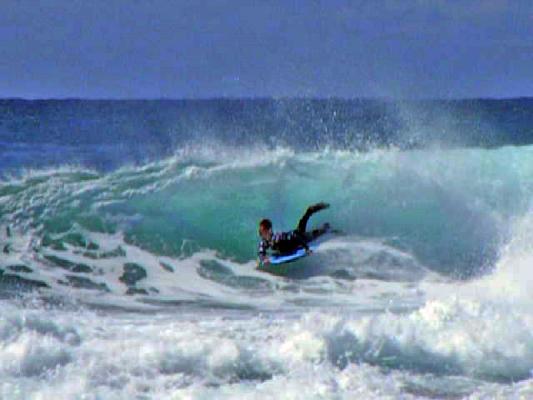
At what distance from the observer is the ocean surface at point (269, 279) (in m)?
10.3

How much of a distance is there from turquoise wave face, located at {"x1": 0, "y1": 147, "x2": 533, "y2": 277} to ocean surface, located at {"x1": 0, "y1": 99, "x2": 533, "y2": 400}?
43mm

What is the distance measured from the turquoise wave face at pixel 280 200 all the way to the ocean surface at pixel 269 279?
0.14 ft

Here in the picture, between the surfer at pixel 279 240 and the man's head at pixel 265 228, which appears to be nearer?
the man's head at pixel 265 228

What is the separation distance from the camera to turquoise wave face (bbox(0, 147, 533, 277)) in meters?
18.9

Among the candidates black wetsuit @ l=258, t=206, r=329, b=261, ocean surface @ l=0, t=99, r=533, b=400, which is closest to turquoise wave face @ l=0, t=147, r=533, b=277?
ocean surface @ l=0, t=99, r=533, b=400

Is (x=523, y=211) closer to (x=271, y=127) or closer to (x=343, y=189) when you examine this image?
(x=343, y=189)

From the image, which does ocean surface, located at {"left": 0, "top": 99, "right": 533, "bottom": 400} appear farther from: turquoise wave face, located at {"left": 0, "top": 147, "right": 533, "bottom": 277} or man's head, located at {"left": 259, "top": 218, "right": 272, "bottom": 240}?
man's head, located at {"left": 259, "top": 218, "right": 272, "bottom": 240}

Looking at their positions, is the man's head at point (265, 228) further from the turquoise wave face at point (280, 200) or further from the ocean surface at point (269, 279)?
the turquoise wave face at point (280, 200)

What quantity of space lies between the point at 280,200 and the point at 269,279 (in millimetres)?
4879

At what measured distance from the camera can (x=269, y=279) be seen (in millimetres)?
16234

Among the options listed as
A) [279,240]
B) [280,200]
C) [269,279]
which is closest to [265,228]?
[279,240]

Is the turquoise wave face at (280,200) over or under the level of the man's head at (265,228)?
over

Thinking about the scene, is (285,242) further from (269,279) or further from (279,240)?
(269,279)

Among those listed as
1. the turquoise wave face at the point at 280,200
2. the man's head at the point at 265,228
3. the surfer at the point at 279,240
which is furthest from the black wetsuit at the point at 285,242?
the turquoise wave face at the point at 280,200
